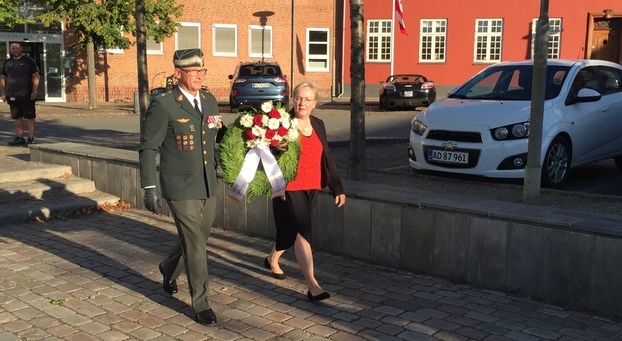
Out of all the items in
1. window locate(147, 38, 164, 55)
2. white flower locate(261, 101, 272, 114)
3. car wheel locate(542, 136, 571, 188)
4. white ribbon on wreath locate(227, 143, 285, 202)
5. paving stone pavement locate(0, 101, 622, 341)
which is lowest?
paving stone pavement locate(0, 101, 622, 341)

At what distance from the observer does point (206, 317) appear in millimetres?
5234

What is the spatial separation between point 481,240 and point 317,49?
3101 centimetres

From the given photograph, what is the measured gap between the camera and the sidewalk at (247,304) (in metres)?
5.10

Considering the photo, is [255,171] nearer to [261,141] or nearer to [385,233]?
[261,141]

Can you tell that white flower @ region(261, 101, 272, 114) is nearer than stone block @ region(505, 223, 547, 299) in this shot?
No

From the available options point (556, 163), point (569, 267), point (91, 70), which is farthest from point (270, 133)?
point (91, 70)

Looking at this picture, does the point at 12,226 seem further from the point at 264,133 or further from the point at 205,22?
the point at 205,22

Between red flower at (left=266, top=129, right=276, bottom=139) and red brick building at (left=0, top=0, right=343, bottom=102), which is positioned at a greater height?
red brick building at (left=0, top=0, right=343, bottom=102)

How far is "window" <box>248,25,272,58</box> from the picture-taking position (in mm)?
35000

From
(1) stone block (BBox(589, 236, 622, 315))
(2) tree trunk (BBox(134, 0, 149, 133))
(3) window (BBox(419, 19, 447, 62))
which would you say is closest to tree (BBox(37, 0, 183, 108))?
(2) tree trunk (BBox(134, 0, 149, 133))

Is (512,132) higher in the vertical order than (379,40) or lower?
lower

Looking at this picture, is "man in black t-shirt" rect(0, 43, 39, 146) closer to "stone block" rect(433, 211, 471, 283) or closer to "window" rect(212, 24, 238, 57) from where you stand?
"stone block" rect(433, 211, 471, 283)

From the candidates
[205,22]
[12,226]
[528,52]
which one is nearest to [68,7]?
[205,22]

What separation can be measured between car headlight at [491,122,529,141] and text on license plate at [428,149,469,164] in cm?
43
